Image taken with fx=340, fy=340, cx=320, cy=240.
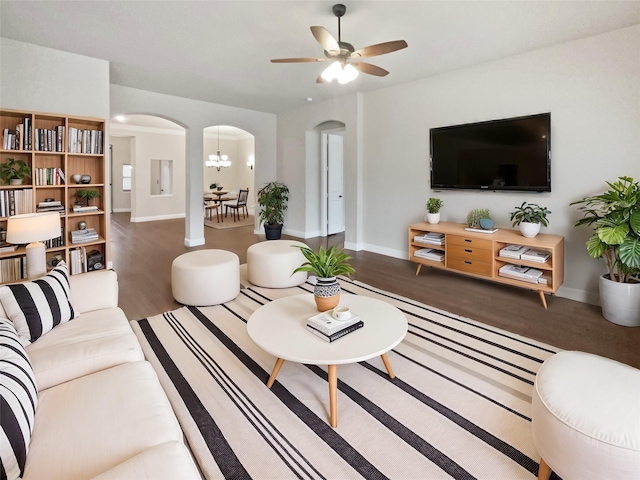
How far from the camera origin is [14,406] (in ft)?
3.71

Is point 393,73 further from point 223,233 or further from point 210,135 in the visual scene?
point 210,135

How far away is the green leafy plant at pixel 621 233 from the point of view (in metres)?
2.88

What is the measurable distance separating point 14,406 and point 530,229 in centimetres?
418

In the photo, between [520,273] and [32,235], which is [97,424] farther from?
[520,273]

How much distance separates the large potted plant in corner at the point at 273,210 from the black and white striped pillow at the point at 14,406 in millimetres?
5730

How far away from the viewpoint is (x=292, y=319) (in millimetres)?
2262

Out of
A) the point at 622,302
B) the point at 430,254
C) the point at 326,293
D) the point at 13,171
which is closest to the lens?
the point at 326,293

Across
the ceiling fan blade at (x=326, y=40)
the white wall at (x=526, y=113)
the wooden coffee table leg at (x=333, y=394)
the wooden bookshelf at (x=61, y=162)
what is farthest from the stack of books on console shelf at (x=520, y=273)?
the wooden bookshelf at (x=61, y=162)

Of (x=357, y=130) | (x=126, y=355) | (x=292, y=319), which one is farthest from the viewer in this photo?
(x=357, y=130)

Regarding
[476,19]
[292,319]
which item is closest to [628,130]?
[476,19]

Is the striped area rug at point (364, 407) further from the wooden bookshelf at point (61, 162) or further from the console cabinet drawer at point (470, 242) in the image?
the wooden bookshelf at point (61, 162)

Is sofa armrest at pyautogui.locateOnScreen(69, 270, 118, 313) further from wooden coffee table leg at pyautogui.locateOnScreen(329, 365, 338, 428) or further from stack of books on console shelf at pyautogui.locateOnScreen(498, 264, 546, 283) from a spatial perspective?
stack of books on console shelf at pyautogui.locateOnScreen(498, 264, 546, 283)

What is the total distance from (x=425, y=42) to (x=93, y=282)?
381 centimetres

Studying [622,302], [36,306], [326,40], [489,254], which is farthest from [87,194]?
[622,302]
